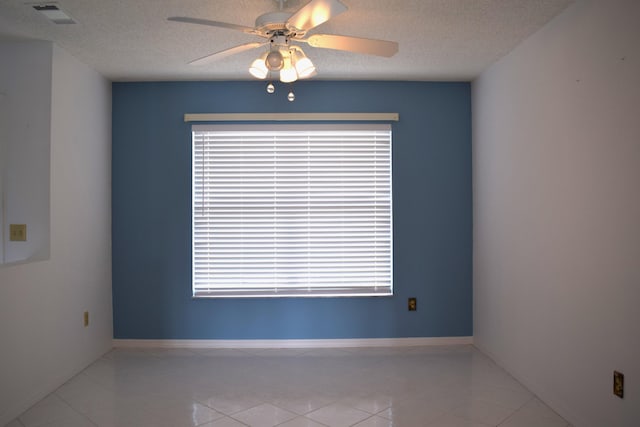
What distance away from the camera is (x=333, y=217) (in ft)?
14.1

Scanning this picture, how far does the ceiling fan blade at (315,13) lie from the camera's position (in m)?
1.93

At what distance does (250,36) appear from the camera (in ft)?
10.5
